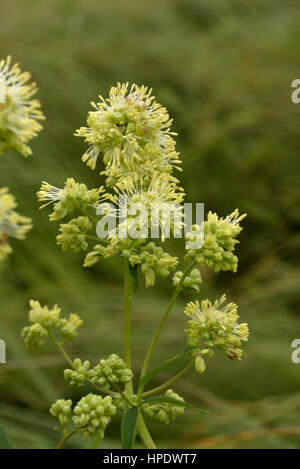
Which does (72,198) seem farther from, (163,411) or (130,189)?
(163,411)

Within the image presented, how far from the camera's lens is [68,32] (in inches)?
169

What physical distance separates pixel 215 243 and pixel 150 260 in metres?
0.15

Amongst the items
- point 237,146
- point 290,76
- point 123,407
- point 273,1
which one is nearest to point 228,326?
point 123,407

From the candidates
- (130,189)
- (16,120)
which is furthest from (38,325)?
(16,120)

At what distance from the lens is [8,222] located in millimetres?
924

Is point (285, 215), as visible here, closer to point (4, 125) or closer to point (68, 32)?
point (68, 32)

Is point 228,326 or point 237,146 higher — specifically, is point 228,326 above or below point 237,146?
below

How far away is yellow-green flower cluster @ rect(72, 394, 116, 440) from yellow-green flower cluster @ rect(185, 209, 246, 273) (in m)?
0.35

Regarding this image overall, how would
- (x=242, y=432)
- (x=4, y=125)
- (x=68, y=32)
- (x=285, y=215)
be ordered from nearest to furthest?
1. (x=4, y=125)
2. (x=242, y=432)
3. (x=285, y=215)
4. (x=68, y=32)

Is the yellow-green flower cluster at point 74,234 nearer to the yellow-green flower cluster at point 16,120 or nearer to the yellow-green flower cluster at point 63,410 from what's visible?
the yellow-green flower cluster at point 16,120

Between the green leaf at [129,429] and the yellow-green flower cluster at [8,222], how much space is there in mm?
407

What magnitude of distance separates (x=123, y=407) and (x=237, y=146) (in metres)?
2.91

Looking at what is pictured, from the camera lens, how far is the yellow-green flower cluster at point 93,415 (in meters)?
1.05

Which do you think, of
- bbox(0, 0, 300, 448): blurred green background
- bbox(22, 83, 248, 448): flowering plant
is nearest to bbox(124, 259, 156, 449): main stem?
bbox(22, 83, 248, 448): flowering plant
